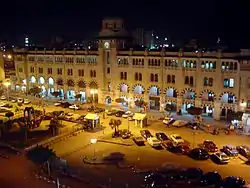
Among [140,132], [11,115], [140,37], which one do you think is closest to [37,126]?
[11,115]

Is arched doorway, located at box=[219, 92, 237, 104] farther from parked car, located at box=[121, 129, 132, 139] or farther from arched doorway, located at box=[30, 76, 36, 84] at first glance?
arched doorway, located at box=[30, 76, 36, 84]

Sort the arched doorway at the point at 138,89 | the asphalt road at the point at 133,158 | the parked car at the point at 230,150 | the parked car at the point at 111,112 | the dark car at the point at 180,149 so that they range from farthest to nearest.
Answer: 1. the arched doorway at the point at 138,89
2. the parked car at the point at 111,112
3. the dark car at the point at 180,149
4. the parked car at the point at 230,150
5. the asphalt road at the point at 133,158

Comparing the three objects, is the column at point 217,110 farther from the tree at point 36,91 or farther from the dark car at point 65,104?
the tree at point 36,91

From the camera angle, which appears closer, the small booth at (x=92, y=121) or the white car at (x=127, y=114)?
the small booth at (x=92, y=121)

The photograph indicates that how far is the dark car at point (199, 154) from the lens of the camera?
1831 inches

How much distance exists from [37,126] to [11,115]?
22.2 feet

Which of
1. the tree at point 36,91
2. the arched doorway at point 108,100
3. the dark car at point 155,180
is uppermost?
the tree at point 36,91

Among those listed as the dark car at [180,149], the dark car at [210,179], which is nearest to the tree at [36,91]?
the dark car at [180,149]

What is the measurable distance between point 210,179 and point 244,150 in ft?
37.7

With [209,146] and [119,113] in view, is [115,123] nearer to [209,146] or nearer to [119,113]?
[119,113]

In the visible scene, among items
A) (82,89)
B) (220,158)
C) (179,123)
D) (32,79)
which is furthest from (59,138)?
(32,79)

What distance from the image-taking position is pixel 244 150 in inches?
1861

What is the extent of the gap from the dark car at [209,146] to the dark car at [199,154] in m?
1.77

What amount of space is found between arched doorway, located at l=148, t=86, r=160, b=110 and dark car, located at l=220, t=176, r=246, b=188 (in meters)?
37.3
